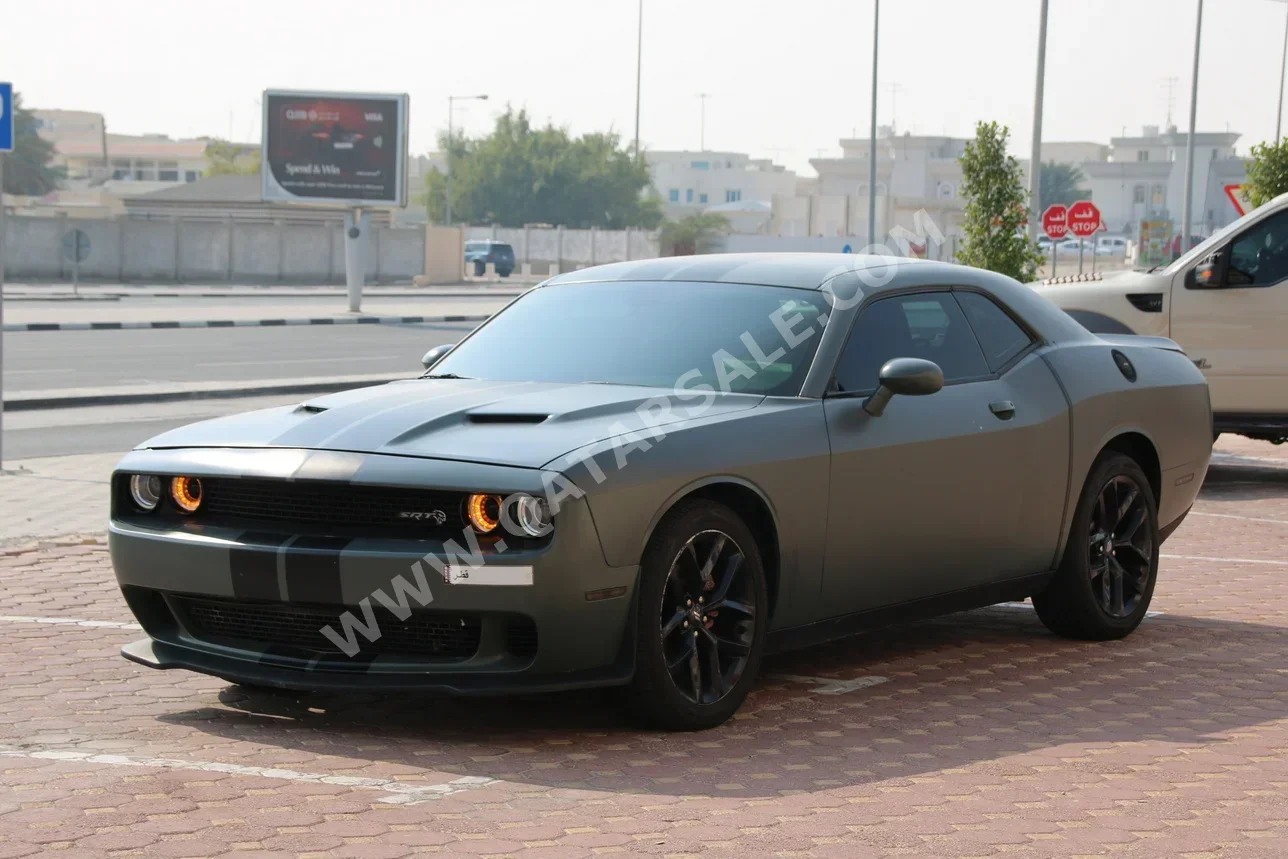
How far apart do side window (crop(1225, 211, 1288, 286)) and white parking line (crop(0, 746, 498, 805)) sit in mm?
9621

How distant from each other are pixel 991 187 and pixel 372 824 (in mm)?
15616

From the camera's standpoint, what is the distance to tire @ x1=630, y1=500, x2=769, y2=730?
5.48 m

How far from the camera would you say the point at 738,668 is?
5789mm

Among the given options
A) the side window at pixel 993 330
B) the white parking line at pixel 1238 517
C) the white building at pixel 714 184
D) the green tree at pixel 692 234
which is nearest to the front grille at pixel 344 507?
the side window at pixel 993 330

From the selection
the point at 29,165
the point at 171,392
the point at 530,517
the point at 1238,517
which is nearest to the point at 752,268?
the point at 530,517

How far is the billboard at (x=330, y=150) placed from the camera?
45656 millimetres

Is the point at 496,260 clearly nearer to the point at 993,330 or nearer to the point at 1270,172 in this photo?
the point at 1270,172

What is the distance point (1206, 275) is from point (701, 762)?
912 centimetres

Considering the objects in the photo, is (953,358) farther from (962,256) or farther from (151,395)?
(151,395)

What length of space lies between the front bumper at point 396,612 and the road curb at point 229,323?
979 inches

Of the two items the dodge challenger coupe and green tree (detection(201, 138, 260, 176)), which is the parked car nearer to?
green tree (detection(201, 138, 260, 176))

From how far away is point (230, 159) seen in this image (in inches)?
5032

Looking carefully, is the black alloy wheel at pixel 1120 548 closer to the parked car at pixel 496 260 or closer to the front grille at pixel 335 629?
the front grille at pixel 335 629

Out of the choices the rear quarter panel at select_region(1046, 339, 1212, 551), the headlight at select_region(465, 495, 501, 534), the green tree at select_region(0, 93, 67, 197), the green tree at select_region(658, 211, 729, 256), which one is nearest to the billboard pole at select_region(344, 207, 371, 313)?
the rear quarter panel at select_region(1046, 339, 1212, 551)
